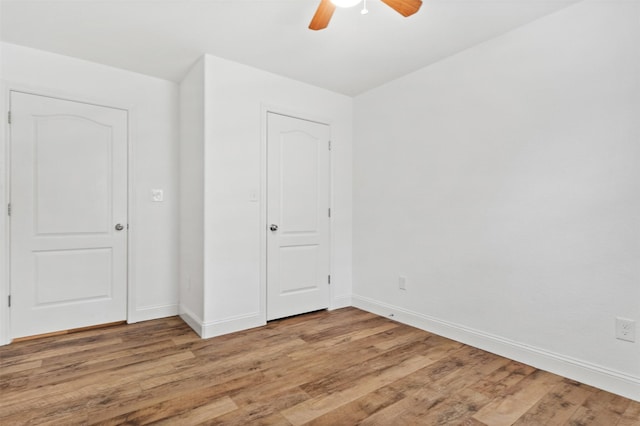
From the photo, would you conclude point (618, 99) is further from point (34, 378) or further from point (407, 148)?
point (34, 378)

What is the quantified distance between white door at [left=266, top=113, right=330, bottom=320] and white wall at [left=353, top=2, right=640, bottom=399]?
29.1 inches

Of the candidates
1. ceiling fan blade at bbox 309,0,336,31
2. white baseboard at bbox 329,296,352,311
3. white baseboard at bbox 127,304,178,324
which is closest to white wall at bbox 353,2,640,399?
white baseboard at bbox 329,296,352,311

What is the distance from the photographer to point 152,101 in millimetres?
3459

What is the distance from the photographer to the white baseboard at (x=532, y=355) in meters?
2.05

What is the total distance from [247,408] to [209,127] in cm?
225

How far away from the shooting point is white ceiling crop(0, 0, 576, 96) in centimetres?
228

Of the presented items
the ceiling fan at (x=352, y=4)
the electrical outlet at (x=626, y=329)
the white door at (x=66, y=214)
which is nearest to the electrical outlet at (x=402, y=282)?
the electrical outlet at (x=626, y=329)

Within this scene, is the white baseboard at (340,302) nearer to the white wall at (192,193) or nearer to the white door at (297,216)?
the white door at (297,216)

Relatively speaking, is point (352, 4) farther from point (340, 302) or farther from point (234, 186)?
point (340, 302)

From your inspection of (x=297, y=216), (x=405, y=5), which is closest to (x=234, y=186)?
(x=297, y=216)

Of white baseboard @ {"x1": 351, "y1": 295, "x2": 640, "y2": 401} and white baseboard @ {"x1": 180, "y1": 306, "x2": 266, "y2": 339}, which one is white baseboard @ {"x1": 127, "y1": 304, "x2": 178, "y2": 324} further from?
white baseboard @ {"x1": 351, "y1": 295, "x2": 640, "y2": 401}

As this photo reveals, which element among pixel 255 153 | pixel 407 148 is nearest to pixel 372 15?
pixel 407 148

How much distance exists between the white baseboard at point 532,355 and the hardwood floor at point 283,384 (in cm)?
6

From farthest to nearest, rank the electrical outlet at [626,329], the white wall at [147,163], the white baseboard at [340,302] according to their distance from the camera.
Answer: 1. the white baseboard at [340,302]
2. the white wall at [147,163]
3. the electrical outlet at [626,329]
